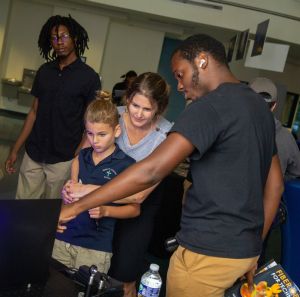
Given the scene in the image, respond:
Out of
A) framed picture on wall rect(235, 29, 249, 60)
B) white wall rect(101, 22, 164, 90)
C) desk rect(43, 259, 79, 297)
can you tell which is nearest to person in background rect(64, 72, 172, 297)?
desk rect(43, 259, 79, 297)

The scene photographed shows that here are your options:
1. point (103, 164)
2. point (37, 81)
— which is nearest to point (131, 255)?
point (103, 164)

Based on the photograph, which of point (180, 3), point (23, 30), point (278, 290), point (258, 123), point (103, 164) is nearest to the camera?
point (258, 123)

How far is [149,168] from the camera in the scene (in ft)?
4.53

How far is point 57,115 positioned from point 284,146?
1.53 meters

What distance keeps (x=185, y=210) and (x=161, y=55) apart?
35.2ft

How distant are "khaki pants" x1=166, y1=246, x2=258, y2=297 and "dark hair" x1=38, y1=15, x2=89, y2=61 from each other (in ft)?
5.90

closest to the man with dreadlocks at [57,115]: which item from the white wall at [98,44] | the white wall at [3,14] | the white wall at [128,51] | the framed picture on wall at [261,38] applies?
the framed picture on wall at [261,38]

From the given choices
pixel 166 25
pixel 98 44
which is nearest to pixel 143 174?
pixel 98 44

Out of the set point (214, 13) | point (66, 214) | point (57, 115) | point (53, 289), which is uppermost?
point (214, 13)

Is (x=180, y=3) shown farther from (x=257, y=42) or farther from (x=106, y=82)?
(x=106, y=82)

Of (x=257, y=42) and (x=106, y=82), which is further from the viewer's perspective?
(x=106, y=82)

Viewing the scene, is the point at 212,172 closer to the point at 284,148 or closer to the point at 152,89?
the point at 152,89

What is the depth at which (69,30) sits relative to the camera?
278 cm

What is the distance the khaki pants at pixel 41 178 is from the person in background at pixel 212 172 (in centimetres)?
139
